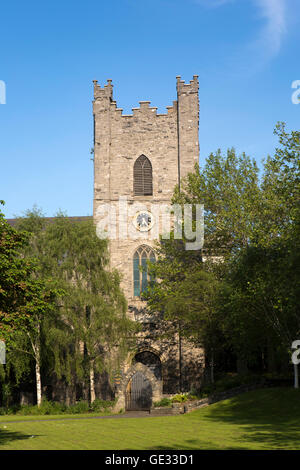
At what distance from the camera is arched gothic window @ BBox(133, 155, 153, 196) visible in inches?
1524

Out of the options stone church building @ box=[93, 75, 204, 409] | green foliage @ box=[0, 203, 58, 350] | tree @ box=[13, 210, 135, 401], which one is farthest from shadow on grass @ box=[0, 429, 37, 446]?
stone church building @ box=[93, 75, 204, 409]

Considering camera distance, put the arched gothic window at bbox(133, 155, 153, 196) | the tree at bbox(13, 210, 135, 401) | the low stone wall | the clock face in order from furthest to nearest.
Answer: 1. the arched gothic window at bbox(133, 155, 153, 196)
2. the clock face
3. the tree at bbox(13, 210, 135, 401)
4. the low stone wall

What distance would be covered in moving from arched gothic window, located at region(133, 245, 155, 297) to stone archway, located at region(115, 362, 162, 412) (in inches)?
192

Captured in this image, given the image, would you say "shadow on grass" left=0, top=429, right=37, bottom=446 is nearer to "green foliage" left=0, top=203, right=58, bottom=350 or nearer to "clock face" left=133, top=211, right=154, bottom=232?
"green foliage" left=0, top=203, right=58, bottom=350

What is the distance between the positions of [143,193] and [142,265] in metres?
5.28

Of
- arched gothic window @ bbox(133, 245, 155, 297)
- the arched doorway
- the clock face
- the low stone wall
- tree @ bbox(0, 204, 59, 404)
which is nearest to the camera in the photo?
tree @ bbox(0, 204, 59, 404)

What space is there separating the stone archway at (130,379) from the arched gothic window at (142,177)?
11973mm

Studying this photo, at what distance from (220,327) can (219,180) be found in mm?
8731

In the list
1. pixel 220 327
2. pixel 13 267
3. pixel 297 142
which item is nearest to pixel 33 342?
pixel 220 327

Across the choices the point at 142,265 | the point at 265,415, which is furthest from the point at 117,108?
the point at 265,415

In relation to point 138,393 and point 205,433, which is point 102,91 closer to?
point 138,393

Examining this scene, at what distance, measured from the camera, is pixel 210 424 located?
21.1 meters

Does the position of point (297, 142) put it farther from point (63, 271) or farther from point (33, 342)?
point (33, 342)

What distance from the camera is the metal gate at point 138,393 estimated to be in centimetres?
3541
